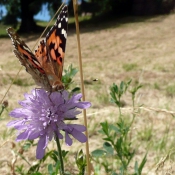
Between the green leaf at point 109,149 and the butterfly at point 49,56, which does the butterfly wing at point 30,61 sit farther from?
the green leaf at point 109,149

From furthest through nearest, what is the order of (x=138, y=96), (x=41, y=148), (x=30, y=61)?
1. (x=138, y=96)
2. (x=30, y=61)
3. (x=41, y=148)

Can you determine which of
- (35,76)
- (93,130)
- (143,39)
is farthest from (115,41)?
(35,76)

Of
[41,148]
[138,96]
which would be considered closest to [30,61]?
[41,148]

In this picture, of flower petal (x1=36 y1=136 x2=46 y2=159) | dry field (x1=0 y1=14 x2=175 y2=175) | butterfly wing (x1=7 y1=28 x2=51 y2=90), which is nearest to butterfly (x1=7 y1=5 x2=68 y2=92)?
butterfly wing (x1=7 y1=28 x2=51 y2=90)

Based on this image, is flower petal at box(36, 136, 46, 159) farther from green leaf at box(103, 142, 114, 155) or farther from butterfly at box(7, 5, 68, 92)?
green leaf at box(103, 142, 114, 155)

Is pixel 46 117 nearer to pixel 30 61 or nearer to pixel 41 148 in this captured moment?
pixel 41 148

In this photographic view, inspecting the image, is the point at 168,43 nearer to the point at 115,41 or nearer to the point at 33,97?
the point at 115,41

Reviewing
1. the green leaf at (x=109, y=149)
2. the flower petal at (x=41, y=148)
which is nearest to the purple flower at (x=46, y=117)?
the flower petal at (x=41, y=148)
